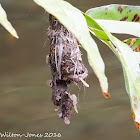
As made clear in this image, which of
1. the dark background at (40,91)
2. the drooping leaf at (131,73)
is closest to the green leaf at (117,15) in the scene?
the drooping leaf at (131,73)

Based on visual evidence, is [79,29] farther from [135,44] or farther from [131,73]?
[135,44]

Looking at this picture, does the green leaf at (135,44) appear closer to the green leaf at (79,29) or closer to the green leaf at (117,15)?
the green leaf at (117,15)

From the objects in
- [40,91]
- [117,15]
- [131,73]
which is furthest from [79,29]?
[40,91]

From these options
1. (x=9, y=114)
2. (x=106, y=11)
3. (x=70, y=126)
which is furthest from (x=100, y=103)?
(x=106, y=11)

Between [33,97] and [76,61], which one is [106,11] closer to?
[76,61]

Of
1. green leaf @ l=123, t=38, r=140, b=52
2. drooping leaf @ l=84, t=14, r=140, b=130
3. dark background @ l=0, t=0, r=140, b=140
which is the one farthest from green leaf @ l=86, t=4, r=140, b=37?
dark background @ l=0, t=0, r=140, b=140

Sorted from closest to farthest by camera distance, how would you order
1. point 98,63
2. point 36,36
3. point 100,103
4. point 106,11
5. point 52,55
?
point 98,63 < point 52,55 < point 106,11 < point 36,36 < point 100,103

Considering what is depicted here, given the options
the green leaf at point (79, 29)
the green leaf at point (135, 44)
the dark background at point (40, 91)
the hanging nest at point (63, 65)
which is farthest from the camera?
the dark background at point (40, 91)
